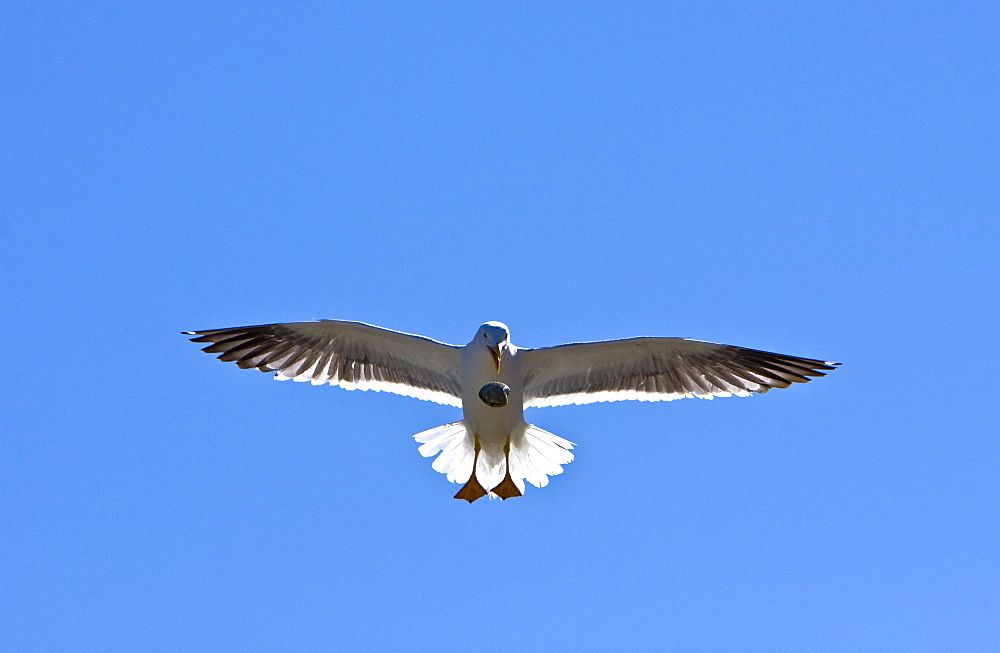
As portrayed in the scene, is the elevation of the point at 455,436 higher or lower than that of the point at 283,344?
lower

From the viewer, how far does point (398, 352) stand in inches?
331

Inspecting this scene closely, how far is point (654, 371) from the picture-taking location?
8492 mm

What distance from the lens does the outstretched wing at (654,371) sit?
26.8ft

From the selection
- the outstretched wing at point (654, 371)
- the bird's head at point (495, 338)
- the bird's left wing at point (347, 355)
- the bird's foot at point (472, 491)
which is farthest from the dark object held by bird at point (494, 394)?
A: the bird's foot at point (472, 491)

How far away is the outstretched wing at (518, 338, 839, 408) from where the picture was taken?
8.16 meters

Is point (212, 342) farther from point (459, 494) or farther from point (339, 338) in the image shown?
point (459, 494)

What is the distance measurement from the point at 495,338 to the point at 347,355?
1689 millimetres

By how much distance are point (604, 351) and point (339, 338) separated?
2.38 meters

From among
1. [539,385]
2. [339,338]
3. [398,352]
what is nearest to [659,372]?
[539,385]

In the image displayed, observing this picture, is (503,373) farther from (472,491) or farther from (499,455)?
(472,491)

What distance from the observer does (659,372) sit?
8508mm

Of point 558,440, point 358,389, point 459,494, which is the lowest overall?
point 459,494

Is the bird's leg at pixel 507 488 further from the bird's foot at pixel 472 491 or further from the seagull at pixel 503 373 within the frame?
the bird's foot at pixel 472 491

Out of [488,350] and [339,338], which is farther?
[339,338]
